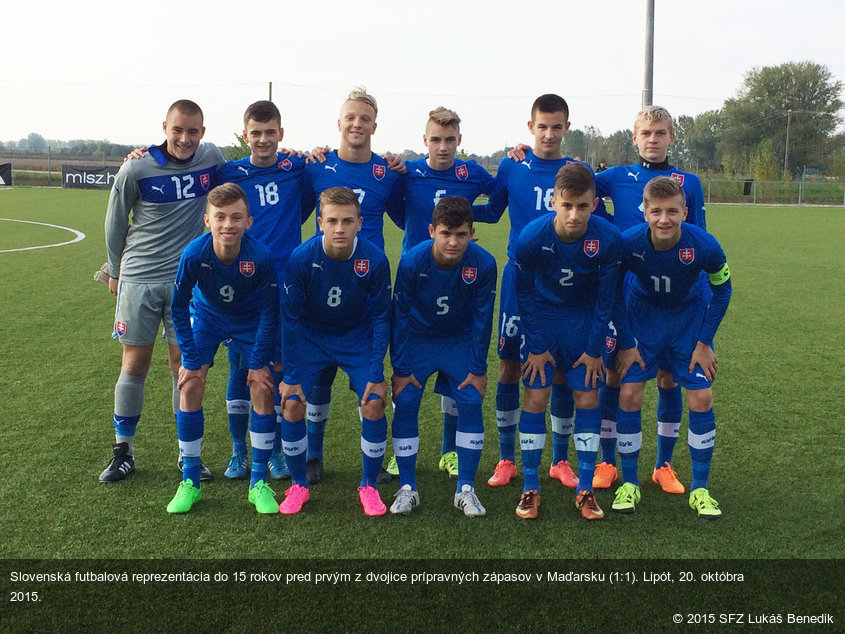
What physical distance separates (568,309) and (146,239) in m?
2.42

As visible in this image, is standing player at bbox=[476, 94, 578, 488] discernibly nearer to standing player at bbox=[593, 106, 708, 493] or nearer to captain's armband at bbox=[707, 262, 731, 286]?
standing player at bbox=[593, 106, 708, 493]

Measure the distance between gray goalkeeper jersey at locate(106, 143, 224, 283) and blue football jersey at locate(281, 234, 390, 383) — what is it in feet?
2.98

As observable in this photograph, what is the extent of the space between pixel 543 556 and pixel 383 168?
7.57ft

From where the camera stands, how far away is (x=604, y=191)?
4.22 m

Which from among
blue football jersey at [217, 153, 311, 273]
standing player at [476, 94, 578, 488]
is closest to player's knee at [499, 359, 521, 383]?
standing player at [476, 94, 578, 488]

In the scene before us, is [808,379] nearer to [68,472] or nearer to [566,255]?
[566,255]

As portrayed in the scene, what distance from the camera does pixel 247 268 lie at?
376 centimetres

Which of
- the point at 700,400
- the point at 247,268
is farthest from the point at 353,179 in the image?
the point at 700,400

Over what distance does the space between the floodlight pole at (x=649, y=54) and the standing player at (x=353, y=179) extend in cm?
1386

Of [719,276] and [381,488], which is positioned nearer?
[719,276]

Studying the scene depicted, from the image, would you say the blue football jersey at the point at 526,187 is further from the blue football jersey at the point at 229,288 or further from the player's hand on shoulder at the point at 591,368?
the blue football jersey at the point at 229,288

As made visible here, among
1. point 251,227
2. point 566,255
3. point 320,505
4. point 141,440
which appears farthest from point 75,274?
point 566,255

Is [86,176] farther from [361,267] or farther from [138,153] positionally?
[361,267]

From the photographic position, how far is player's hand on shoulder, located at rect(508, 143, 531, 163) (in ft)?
14.2
